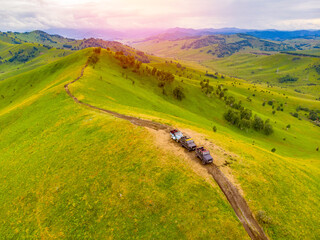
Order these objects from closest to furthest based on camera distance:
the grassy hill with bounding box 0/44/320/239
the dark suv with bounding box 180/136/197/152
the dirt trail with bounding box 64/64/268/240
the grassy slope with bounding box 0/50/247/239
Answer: the dirt trail with bounding box 64/64/268/240 → the grassy slope with bounding box 0/50/247/239 → the grassy hill with bounding box 0/44/320/239 → the dark suv with bounding box 180/136/197/152

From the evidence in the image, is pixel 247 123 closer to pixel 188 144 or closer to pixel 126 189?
pixel 188 144

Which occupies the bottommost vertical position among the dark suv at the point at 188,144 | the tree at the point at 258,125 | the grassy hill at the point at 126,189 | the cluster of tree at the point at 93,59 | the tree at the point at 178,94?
the tree at the point at 258,125

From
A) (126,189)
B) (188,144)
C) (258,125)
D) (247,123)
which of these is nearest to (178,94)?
(247,123)

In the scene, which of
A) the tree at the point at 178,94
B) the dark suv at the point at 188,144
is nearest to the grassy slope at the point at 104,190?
the dark suv at the point at 188,144

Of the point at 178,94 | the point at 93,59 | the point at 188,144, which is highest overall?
the point at 93,59

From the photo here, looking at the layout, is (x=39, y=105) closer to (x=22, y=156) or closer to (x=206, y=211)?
(x=22, y=156)

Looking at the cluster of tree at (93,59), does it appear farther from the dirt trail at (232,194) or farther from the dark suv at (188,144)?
A: the dark suv at (188,144)

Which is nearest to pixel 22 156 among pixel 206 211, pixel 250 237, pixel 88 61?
pixel 206 211

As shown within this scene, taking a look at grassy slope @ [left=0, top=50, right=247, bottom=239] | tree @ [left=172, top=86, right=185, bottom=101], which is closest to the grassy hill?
grassy slope @ [left=0, top=50, right=247, bottom=239]

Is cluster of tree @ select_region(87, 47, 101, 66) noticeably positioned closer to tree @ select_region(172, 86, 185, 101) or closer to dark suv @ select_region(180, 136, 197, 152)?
tree @ select_region(172, 86, 185, 101)
